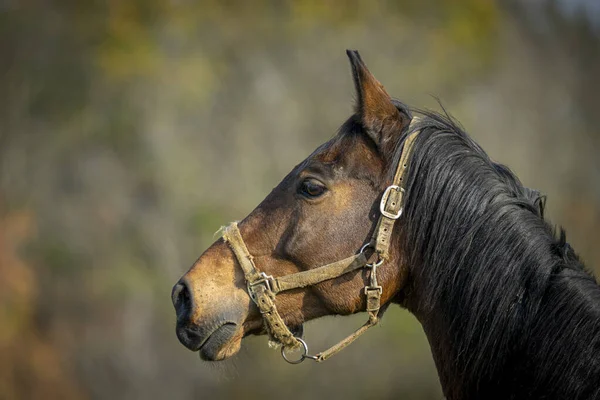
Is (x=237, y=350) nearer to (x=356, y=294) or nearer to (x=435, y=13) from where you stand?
(x=356, y=294)

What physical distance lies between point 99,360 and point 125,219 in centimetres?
289

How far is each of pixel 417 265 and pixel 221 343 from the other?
0.98 meters

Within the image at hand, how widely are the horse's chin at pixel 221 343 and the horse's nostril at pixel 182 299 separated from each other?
168mm

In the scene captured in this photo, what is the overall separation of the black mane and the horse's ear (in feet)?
0.43

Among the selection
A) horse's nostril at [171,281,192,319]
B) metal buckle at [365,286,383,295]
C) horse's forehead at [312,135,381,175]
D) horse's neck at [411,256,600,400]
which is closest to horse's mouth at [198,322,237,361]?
horse's nostril at [171,281,192,319]

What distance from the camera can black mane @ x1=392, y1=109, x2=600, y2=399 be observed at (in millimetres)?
2314

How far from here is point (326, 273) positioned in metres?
2.78

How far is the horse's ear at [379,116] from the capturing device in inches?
109

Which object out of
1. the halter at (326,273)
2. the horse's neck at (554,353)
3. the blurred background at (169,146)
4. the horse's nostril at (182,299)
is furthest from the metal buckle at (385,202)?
the blurred background at (169,146)

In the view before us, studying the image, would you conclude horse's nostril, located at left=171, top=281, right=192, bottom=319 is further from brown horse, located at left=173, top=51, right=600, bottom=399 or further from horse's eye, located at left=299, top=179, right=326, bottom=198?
horse's eye, located at left=299, top=179, right=326, bottom=198

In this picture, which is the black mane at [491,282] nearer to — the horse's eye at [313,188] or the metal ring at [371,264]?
the metal ring at [371,264]

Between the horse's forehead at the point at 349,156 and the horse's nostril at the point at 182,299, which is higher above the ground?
the horse's forehead at the point at 349,156

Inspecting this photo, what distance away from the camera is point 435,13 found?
13867mm

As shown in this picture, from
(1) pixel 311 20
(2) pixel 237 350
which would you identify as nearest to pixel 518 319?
(2) pixel 237 350
